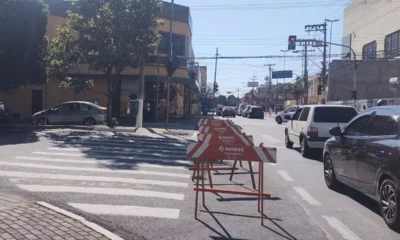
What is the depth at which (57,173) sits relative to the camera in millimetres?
10625

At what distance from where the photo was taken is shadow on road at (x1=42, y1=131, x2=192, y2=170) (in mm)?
13312

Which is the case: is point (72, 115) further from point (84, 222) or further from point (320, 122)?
point (84, 222)

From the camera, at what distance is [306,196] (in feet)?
30.1

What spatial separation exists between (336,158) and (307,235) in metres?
3.40

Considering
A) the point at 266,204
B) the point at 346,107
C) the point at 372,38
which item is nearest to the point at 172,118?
the point at 346,107

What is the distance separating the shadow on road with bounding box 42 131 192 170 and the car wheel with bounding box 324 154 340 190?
166 inches

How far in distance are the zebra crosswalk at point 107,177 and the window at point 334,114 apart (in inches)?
183

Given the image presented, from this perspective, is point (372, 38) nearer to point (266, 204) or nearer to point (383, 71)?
point (383, 71)

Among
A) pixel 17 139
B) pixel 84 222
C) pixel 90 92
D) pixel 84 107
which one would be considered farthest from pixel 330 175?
pixel 90 92

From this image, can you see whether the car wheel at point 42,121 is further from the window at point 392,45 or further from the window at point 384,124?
the window at point 392,45

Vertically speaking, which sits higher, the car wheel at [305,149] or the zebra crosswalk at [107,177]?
the car wheel at [305,149]

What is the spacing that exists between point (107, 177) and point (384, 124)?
19.0 feet

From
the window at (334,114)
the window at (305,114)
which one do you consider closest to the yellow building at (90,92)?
the window at (305,114)

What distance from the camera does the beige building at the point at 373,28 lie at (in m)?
62.1
